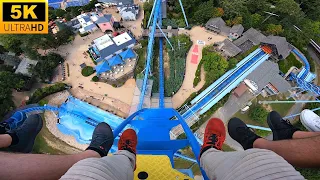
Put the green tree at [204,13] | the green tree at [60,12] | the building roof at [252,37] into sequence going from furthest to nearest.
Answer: the green tree at [60,12] → the green tree at [204,13] → the building roof at [252,37]

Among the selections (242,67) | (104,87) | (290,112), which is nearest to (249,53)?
(242,67)

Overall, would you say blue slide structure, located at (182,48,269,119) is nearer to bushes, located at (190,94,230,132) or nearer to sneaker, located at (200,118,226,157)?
bushes, located at (190,94,230,132)

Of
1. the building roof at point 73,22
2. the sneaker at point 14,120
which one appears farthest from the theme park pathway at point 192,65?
the sneaker at point 14,120

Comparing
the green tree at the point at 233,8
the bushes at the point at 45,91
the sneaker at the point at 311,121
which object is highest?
the green tree at the point at 233,8

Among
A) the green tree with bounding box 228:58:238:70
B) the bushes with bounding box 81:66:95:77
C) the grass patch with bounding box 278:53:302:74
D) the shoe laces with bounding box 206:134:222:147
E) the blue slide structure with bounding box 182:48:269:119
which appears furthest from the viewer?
the grass patch with bounding box 278:53:302:74

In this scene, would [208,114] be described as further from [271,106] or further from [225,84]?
[271,106]

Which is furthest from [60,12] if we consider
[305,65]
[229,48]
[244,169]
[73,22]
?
[305,65]

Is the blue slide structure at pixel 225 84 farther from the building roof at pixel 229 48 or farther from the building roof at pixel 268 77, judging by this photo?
the building roof at pixel 229 48

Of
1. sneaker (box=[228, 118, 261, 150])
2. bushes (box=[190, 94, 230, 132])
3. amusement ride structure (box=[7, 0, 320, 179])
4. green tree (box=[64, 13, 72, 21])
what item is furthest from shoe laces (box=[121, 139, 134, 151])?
green tree (box=[64, 13, 72, 21])
